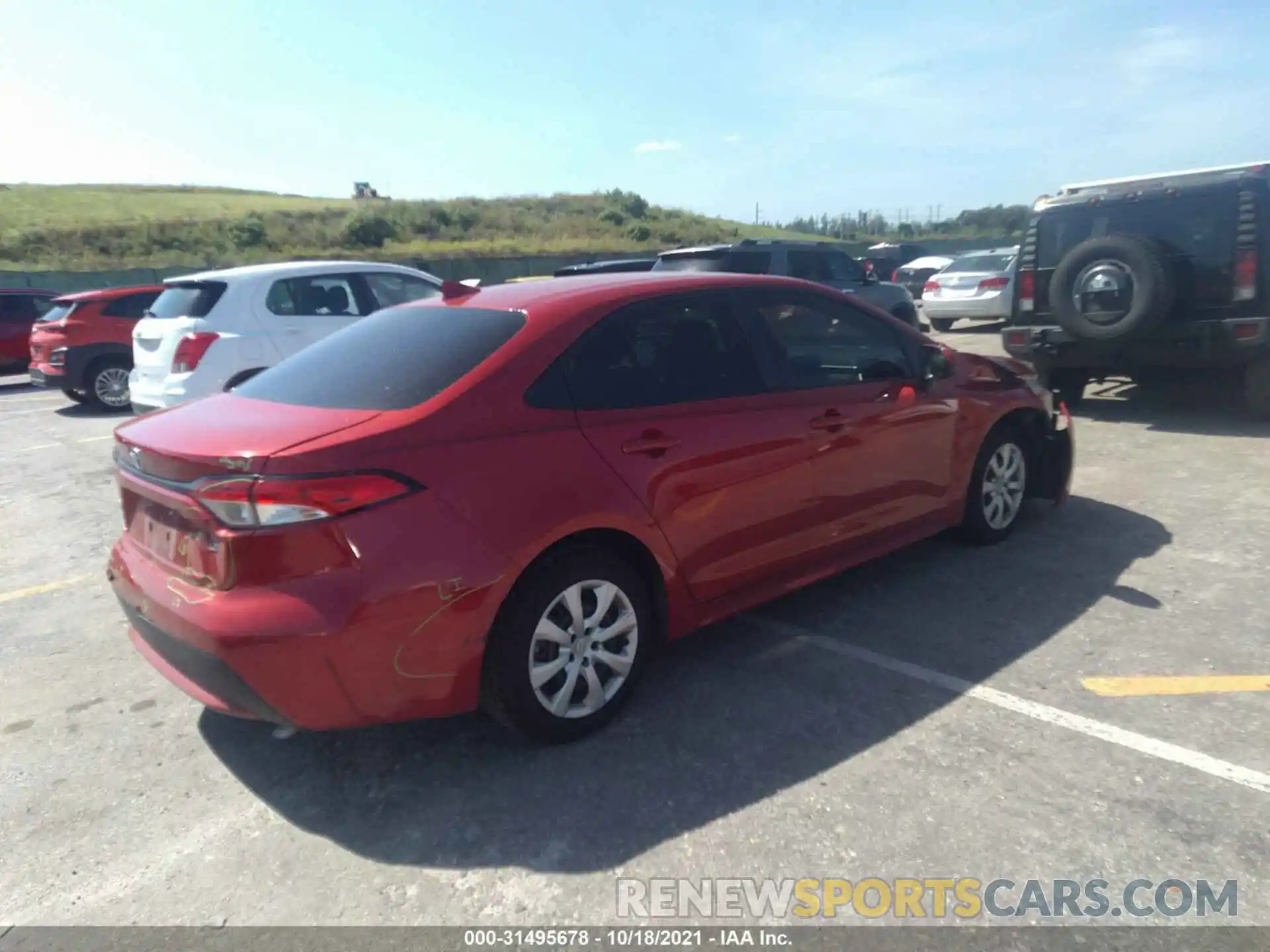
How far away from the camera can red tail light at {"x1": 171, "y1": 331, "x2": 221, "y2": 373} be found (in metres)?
7.98

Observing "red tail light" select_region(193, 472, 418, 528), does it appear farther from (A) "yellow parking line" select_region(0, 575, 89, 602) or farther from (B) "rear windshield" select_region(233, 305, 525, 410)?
(A) "yellow parking line" select_region(0, 575, 89, 602)

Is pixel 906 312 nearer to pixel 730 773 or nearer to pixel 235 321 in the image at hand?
pixel 235 321

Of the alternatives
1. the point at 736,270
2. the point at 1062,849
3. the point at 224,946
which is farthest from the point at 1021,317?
the point at 224,946

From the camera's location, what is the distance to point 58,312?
492 inches

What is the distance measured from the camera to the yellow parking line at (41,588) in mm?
5152

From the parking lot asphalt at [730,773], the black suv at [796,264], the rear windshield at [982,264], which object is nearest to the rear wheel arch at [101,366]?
the black suv at [796,264]

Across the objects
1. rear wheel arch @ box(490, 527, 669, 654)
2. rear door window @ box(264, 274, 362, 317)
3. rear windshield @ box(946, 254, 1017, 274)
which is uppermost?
rear windshield @ box(946, 254, 1017, 274)

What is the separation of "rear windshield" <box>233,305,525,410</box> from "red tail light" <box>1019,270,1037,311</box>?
21.3 feet

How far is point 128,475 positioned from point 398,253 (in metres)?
43.5

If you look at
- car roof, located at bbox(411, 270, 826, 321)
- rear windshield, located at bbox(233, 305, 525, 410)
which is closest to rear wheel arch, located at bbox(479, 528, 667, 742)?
rear windshield, located at bbox(233, 305, 525, 410)

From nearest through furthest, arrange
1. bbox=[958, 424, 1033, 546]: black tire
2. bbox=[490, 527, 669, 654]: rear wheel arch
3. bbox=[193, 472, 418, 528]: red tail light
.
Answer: bbox=[193, 472, 418, 528]: red tail light < bbox=[490, 527, 669, 654]: rear wheel arch < bbox=[958, 424, 1033, 546]: black tire

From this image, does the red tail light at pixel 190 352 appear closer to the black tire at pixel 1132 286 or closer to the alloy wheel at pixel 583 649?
the alloy wheel at pixel 583 649

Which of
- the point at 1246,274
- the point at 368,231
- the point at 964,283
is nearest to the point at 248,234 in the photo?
the point at 368,231

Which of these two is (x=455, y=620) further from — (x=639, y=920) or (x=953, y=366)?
(x=953, y=366)
